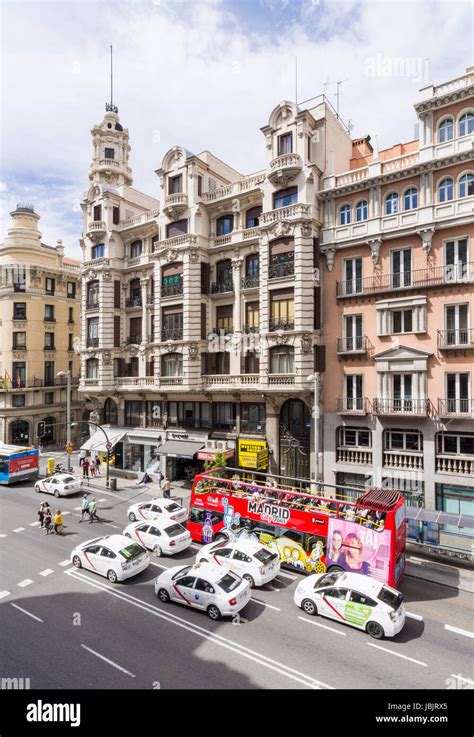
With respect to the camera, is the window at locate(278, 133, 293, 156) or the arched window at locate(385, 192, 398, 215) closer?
the arched window at locate(385, 192, 398, 215)

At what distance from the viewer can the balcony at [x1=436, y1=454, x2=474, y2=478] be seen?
22.7m

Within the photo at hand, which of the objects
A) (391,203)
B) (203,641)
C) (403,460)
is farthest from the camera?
(391,203)

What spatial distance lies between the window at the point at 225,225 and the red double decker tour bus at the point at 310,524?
20599 millimetres

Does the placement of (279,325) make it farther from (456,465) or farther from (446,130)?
(446,130)

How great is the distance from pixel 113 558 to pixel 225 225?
84.9ft

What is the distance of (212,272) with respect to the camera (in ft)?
109

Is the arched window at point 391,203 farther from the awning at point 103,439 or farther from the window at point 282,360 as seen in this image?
the awning at point 103,439

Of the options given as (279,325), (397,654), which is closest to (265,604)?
(397,654)

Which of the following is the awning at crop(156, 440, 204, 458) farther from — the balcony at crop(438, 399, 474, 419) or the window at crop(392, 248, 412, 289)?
the window at crop(392, 248, 412, 289)

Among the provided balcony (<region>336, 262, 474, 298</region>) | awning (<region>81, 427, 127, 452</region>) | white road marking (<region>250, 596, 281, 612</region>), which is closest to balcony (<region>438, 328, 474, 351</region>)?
balcony (<region>336, 262, 474, 298</region>)

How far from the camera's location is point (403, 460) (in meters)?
24.8

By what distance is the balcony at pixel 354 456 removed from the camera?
26047mm

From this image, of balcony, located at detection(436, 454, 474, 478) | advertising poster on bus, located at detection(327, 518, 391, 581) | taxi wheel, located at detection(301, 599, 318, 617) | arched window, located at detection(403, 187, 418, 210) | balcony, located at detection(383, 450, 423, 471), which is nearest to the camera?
taxi wheel, located at detection(301, 599, 318, 617)

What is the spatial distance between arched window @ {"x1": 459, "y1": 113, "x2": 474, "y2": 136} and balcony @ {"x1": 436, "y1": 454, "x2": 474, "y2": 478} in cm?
1904
